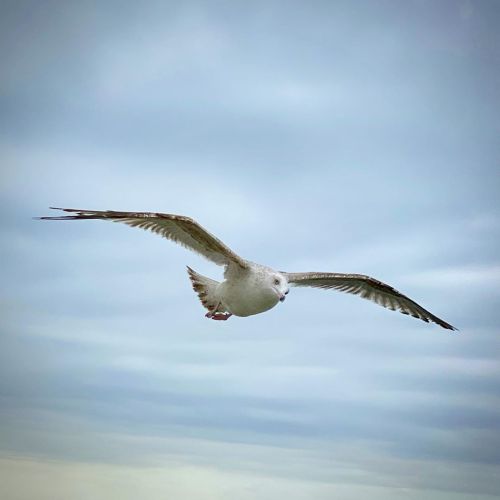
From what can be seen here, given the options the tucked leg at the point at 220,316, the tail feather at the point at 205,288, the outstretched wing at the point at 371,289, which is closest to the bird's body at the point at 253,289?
the tucked leg at the point at 220,316

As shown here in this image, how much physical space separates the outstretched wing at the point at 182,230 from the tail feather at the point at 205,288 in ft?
4.26

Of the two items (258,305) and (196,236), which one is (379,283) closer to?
(258,305)

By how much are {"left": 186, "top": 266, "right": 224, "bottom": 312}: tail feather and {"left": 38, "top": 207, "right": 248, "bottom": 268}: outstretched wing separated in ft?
4.26

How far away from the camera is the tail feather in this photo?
16277 millimetres

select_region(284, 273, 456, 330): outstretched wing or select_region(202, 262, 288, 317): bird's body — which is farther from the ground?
select_region(284, 273, 456, 330): outstretched wing

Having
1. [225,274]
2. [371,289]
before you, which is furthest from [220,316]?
[371,289]

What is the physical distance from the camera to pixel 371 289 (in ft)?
60.5

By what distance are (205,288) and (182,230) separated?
2166 mm

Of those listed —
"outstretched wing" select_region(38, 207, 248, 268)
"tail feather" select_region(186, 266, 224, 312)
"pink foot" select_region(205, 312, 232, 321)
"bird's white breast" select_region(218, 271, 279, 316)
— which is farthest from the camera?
"tail feather" select_region(186, 266, 224, 312)

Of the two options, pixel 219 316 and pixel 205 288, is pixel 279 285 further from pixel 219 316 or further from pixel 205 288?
pixel 205 288

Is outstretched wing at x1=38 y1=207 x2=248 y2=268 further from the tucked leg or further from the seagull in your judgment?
the tucked leg

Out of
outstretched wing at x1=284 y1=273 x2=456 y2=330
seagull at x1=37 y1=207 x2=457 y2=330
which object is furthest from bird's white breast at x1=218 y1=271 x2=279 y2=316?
outstretched wing at x1=284 y1=273 x2=456 y2=330

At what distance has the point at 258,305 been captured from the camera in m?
15.0

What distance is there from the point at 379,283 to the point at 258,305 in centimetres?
415
